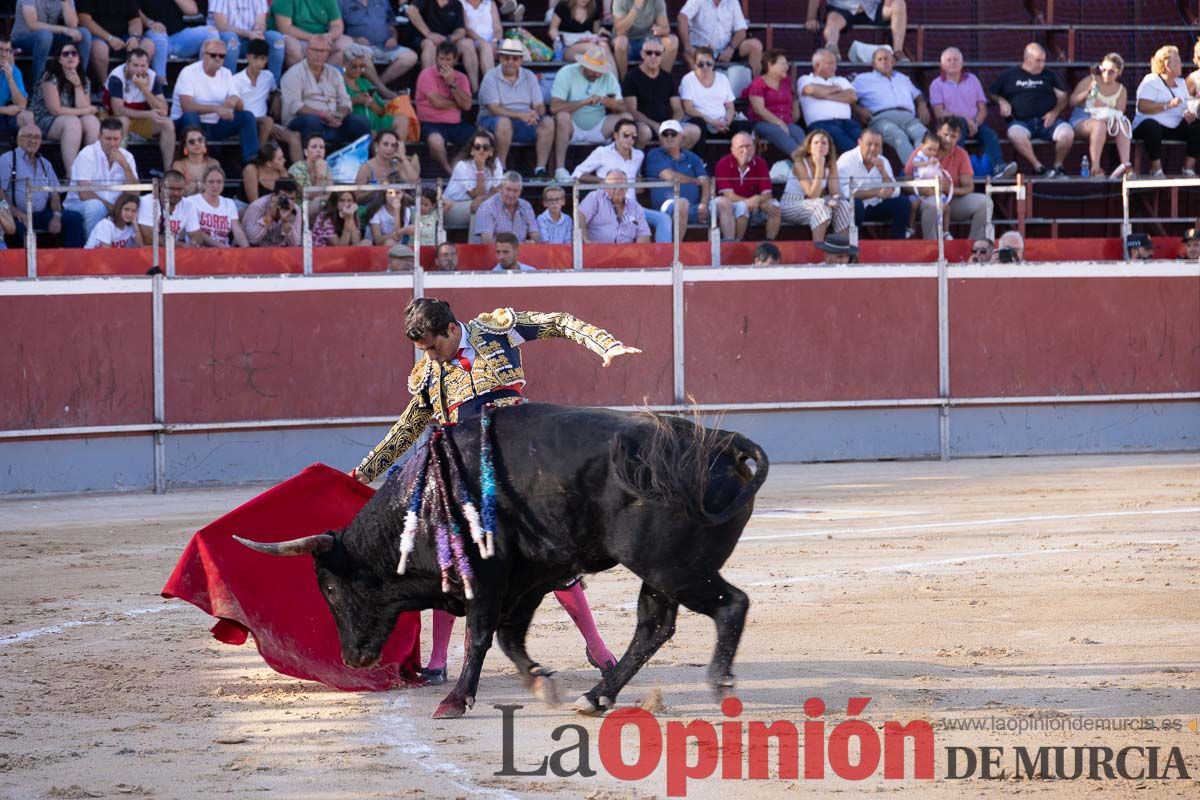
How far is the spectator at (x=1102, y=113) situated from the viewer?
13.3m

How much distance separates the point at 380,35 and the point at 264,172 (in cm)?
206

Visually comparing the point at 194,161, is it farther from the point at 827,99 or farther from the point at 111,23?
the point at 827,99

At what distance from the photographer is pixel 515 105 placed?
1221cm

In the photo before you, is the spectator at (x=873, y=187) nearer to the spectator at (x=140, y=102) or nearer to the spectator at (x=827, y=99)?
the spectator at (x=827, y=99)

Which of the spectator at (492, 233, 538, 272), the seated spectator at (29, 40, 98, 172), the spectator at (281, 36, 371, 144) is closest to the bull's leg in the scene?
the spectator at (492, 233, 538, 272)

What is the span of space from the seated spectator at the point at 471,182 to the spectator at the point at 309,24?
1417 millimetres

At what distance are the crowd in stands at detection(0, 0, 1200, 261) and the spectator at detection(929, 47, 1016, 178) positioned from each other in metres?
0.02

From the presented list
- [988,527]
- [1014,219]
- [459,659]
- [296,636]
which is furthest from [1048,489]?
[296,636]

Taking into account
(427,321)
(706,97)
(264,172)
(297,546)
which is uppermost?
(706,97)

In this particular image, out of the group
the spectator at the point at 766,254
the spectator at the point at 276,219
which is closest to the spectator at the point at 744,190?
the spectator at the point at 766,254

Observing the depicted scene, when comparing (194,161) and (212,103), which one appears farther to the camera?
(212,103)

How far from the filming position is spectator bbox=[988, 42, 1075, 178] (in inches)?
535

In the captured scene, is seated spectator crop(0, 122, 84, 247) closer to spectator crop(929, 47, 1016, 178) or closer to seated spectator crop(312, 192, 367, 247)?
seated spectator crop(312, 192, 367, 247)

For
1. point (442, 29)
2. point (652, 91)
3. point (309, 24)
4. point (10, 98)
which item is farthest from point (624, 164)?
point (10, 98)
